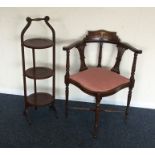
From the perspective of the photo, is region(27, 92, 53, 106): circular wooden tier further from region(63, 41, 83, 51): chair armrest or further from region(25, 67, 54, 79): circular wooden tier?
region(63, 41, 83, 51): chair armrest

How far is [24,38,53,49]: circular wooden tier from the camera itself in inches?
92.0

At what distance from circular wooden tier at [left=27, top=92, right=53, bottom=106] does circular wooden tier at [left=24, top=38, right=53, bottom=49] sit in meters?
0.51

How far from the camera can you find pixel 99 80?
235 cm

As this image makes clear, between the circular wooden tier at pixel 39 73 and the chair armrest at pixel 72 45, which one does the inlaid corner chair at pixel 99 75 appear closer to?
the chair armrest at pixel 72 45

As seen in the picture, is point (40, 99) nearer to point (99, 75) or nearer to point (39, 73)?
point (39, 73)

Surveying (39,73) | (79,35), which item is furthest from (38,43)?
(79,35)

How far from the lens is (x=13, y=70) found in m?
2.93

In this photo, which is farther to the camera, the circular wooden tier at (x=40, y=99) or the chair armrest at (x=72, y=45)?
the circular wooden tier at (x=40, y=99)

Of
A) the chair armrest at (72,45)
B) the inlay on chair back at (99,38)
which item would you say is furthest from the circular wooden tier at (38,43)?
the inlay on chair back at (99,38)

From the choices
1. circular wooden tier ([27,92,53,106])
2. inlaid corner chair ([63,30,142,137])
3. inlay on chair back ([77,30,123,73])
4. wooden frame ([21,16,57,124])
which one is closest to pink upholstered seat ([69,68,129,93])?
inlaid corner chair ([63,30,142,137])

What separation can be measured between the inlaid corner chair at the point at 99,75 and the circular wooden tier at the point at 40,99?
0.64 feet

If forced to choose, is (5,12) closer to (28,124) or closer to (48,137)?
(28,124)

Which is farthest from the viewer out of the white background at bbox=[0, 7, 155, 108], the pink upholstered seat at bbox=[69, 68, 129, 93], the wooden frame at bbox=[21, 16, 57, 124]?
the white background at bbox=[0, 7, 155, 108]

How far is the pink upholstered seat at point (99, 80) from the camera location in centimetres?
225
